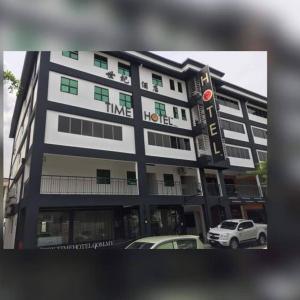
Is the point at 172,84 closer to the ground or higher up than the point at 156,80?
higher up

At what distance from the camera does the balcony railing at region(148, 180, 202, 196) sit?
19234 mm

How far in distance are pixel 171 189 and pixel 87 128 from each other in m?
7.84

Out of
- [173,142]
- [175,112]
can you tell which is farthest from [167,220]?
[175,112]

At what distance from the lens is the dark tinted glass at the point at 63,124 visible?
1482 cm

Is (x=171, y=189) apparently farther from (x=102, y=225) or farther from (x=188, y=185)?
(x=102, y=225)

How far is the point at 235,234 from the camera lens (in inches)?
579

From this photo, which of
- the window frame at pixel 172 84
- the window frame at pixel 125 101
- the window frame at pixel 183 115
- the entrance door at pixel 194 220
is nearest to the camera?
the window frame at pixel 125 101

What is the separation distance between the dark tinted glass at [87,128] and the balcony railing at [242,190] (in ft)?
43.1

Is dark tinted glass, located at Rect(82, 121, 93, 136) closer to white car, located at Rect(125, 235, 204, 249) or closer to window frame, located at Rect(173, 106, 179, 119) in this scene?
window frame, located at Rect(173, 106, 179, 119)

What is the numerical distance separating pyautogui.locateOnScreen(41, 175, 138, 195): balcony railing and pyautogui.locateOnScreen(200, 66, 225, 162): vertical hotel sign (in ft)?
21.2

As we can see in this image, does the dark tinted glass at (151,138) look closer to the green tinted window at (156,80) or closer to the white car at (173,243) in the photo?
the green tinted window at (156,80)

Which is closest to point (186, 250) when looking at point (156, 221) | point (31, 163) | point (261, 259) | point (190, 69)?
point (261, 259)

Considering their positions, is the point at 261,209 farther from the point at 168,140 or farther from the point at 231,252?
the point at 231,252

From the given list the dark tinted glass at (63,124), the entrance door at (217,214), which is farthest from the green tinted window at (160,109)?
the entrance door at (217,214)
